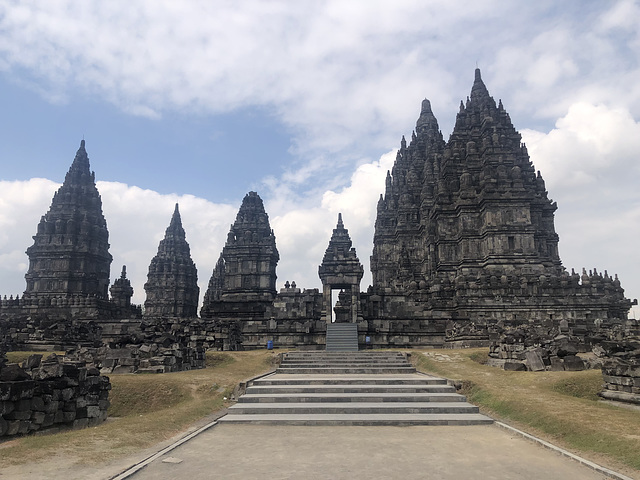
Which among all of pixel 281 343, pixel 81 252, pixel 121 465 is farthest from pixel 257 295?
pixel 121 465

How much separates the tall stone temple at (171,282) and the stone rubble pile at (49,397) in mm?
50166

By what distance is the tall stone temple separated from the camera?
207ft

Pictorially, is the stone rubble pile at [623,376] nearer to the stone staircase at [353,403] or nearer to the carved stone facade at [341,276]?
the stone staircase at [353,403]

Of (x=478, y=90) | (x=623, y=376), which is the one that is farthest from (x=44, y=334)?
(x=478, y=90)

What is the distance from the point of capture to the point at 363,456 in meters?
8.14

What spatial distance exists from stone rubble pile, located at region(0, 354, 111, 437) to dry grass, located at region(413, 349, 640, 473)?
11.3 metres

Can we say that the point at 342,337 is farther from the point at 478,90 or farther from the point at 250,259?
the point at 478,90

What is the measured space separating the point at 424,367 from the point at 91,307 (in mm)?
37013

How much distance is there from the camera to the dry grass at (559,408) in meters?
8.32

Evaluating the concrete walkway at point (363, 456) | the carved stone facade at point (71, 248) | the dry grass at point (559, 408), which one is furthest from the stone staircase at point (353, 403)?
the carved stone facade at point (71, 248)

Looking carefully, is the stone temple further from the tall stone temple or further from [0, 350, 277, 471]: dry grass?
[0, 350, 277, 471]: dry grass

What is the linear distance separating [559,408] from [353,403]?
207 inches

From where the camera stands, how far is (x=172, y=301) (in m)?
62.8

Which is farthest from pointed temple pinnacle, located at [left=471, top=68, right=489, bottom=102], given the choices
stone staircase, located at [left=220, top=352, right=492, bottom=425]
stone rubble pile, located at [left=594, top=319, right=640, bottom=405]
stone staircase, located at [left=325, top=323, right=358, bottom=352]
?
stone staircase, located at [left=220, top=352, right=492, bottom=425]
